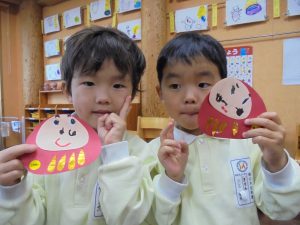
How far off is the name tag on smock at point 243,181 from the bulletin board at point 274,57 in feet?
5.27

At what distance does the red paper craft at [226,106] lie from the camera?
25.1 inches

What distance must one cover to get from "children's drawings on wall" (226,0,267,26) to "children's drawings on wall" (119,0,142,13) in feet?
3.65

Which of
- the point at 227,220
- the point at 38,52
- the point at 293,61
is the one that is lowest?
the point at 227,220

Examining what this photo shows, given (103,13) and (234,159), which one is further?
(103,13)

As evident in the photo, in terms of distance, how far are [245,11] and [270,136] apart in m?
2.10

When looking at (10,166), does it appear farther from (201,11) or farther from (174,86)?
(201,11)

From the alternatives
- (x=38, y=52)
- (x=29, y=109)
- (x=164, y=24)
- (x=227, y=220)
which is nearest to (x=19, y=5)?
(x=38, y=52)

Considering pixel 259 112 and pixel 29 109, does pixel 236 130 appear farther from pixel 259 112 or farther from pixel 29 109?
pixel 29 109

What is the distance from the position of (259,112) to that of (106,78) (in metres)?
0.38

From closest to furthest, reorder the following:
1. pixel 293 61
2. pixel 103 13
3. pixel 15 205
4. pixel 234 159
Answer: pixel 15 205
pixel 234 159
pixel 293 61
pixel 103 13

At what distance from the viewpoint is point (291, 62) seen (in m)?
2.20

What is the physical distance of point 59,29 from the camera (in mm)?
4086

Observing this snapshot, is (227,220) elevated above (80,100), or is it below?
below

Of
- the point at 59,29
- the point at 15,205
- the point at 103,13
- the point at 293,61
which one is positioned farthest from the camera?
the point at 59,29
